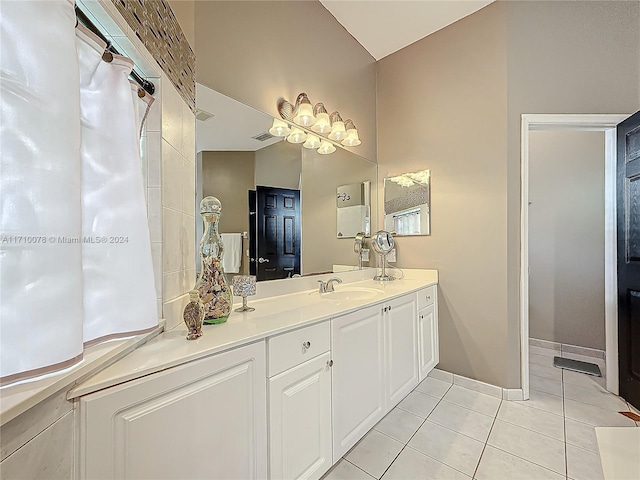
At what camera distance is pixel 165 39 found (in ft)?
3.64

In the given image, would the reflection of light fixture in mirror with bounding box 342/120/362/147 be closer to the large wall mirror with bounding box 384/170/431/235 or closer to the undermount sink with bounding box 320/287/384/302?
the large wall mirror with bounding box 384/170/431/235

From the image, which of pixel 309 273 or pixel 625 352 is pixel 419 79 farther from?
pixel 625 352

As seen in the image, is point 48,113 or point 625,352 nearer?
point 48,113

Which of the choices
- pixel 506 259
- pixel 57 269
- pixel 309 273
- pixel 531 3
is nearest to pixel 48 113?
pixel 57 269

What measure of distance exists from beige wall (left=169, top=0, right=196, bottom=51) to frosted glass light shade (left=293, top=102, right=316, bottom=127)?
0.71 meters

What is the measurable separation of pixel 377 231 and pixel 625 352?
196cm

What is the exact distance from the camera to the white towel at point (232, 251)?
153cm

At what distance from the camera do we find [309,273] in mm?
2049

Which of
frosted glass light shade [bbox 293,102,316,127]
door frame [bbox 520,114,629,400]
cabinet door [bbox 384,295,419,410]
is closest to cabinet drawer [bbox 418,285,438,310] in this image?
cabinet door [bbox 384,295,419,410]

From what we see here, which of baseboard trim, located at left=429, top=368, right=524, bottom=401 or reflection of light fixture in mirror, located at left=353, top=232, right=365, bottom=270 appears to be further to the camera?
reflection of light fixture in mirror, located at left=353, top=232, right=365, bottom=270

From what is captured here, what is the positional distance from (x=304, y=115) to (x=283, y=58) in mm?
370

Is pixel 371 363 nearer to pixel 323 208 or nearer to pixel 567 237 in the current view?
pixel 323 208

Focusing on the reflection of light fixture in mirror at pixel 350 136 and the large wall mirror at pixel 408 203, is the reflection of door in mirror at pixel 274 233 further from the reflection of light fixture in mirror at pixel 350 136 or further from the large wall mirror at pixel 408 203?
the large wall mirror at pixel 408 203

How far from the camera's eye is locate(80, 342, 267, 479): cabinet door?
669mm
